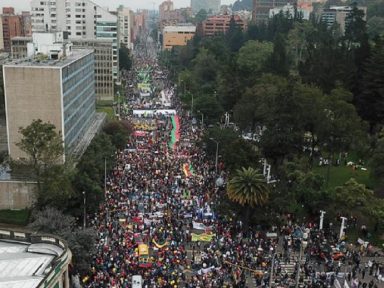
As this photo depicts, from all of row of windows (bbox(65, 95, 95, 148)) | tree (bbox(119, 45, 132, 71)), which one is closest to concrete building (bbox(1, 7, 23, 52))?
tree (bbox(119, 45, 132, 71))

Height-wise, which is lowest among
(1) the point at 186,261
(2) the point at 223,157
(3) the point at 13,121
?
(1) the point at 186,261

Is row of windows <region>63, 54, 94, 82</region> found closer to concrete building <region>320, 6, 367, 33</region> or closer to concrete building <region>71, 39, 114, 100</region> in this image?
concrete building <region>71, 39, 114, 100</region>

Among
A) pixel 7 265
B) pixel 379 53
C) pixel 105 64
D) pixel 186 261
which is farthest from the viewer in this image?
pixel 105 64

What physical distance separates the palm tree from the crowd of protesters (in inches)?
100

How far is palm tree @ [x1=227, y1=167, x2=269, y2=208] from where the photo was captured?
40.3 m

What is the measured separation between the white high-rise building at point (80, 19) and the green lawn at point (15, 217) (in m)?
72.1

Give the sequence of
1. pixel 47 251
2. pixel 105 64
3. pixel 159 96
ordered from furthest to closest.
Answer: pixel 159 96 → pixel 105 64 → pixel 47 251

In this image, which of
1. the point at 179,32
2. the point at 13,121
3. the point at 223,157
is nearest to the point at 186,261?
the point at 223,157

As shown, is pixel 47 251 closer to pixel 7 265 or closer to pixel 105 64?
pixel 7 265

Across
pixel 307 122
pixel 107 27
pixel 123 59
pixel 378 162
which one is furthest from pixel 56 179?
pixel 123 59

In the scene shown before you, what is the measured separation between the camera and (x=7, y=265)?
22484 mm

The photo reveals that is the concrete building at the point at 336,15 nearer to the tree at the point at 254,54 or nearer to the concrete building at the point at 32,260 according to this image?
the tree at the point at 254,54

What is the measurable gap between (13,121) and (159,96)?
64.4 m

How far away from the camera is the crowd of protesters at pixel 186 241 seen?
33.5m
